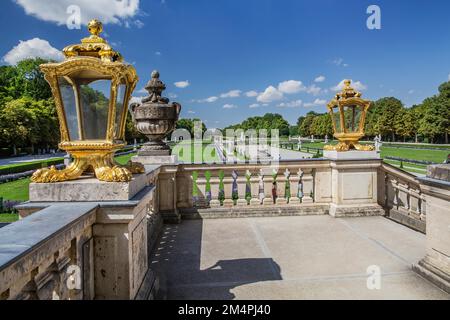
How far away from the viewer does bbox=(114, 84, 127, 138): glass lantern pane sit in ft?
12.1

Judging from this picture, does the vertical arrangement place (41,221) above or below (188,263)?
above

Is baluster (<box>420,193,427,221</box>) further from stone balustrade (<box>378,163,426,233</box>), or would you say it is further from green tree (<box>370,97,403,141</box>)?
green tree (<box>370,97,403,141</box>)

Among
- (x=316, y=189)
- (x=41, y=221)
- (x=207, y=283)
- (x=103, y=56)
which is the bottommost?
(x=207, y=283)

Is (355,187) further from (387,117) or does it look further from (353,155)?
(387,117)

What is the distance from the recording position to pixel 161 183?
7977mm

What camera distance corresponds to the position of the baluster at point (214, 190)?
842 centimetres

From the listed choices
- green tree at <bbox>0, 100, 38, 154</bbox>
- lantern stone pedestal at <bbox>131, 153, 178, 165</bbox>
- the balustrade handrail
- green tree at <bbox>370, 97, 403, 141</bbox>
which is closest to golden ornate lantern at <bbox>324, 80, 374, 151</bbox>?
lantern stone pedestal at <bbox>131, 153, 178, 165</bbox>

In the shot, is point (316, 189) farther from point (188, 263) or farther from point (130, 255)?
point (130, 255)

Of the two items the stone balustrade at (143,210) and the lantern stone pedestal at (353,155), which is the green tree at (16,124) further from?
the lantern stone pedestal at (353,155)

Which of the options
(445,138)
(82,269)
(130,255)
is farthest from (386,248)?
(445,138)

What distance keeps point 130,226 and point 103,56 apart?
1755 mm

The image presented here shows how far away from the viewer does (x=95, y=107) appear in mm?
3648

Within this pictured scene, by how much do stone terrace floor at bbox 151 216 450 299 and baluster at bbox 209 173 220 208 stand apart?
557mm

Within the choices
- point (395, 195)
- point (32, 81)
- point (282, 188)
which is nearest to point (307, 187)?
point (282, 188)
